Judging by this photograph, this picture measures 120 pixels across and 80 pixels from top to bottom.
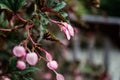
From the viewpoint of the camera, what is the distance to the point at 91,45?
2.80m

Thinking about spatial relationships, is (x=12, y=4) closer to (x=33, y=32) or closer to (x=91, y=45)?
(x=33, y=32)

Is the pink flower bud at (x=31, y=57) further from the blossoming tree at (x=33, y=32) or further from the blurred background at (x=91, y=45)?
the blurred background at (x=91, y=45)

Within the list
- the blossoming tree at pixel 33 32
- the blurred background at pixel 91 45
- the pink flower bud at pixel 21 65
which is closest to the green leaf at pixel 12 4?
the blossoming tree at pixel 33 32

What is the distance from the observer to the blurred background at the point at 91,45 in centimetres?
185

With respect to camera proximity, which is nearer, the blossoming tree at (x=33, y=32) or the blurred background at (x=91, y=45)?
the blossoming tree at (x=33, y=32)

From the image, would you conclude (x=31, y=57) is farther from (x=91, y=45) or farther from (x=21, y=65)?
(x=91, y=45)

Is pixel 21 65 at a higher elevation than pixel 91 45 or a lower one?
higher

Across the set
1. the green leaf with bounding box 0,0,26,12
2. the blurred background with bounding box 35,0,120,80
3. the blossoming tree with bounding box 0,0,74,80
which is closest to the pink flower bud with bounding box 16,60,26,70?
the blossoming tree with bounding box 0,0,74,80

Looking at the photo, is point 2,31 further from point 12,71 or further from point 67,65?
point 67,65

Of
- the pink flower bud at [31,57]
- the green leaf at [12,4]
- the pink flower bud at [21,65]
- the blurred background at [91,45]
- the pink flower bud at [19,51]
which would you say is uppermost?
the green leaf at [12,4]

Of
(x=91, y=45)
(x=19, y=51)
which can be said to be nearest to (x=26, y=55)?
(x=19, y=51)

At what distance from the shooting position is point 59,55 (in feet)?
6.49

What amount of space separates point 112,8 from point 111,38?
0.55 metres

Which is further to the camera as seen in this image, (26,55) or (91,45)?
(91,45)
